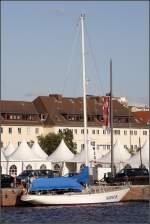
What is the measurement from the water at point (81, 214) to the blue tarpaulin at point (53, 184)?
5.65 ft

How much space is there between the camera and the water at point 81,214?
4816 cm

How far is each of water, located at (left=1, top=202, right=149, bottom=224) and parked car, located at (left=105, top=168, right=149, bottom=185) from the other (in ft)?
25.5

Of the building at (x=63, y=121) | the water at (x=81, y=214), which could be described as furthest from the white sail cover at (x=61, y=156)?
the building at (x=63, y=121)

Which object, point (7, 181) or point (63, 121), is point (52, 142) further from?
point (7, 181)

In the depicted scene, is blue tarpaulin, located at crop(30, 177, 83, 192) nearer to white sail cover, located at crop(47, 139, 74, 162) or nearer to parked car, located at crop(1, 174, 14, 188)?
parked car, located at crop(1, 174, 14, 188)

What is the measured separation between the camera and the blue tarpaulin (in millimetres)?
62031

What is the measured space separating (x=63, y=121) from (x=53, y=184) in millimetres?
85742

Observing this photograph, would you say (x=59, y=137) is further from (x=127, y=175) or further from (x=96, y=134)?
(x=127, y=175)

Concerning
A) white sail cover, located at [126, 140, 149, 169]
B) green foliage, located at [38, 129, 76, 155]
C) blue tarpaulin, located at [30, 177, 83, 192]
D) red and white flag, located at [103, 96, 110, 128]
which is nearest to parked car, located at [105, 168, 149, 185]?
red and white flag, located at [103, 96, 110, 128]

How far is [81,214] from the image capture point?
179ft

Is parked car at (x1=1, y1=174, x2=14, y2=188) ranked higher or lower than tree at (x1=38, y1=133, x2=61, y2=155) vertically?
lower

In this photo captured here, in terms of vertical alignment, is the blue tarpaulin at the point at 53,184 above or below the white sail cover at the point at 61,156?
below

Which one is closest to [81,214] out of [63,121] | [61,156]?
[61,156]

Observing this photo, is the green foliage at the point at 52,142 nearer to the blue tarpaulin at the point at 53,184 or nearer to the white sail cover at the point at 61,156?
the white sail cover at the point at 61,156
